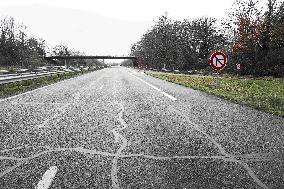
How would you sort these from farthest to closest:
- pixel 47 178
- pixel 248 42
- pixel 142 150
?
pixel 248 42 → pixel 142 150 → pixel 47 178

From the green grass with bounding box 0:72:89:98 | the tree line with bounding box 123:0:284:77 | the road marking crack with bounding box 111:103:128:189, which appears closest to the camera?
the road marking crack with bounding box 111:103:128:189

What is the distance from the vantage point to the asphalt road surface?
3721mm

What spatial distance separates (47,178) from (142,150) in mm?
1690

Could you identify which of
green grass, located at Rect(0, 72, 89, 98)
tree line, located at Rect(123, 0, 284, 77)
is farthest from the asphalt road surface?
tree line, located at Rect(123, 0, 284, 77)

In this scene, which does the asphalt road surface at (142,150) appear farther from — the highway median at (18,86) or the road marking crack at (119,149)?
the highway median at (18,86)

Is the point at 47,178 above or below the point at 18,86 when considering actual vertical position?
above

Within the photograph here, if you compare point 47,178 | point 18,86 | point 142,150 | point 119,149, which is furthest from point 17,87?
point 47,178

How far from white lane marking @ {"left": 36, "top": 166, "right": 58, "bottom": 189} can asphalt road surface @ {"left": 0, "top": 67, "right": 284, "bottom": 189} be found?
0.5 inches

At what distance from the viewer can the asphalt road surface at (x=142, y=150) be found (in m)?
3.72

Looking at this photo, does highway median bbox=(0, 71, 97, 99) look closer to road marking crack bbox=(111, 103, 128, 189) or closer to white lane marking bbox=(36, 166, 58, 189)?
road marking crack bbox=(111, 103, 128, 189)

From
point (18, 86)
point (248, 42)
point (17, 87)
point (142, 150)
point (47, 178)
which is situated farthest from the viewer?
point (248, 42)

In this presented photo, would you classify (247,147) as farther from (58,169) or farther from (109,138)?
(58,169)

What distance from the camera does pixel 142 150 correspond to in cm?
500

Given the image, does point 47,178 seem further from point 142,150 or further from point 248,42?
point 248,42
